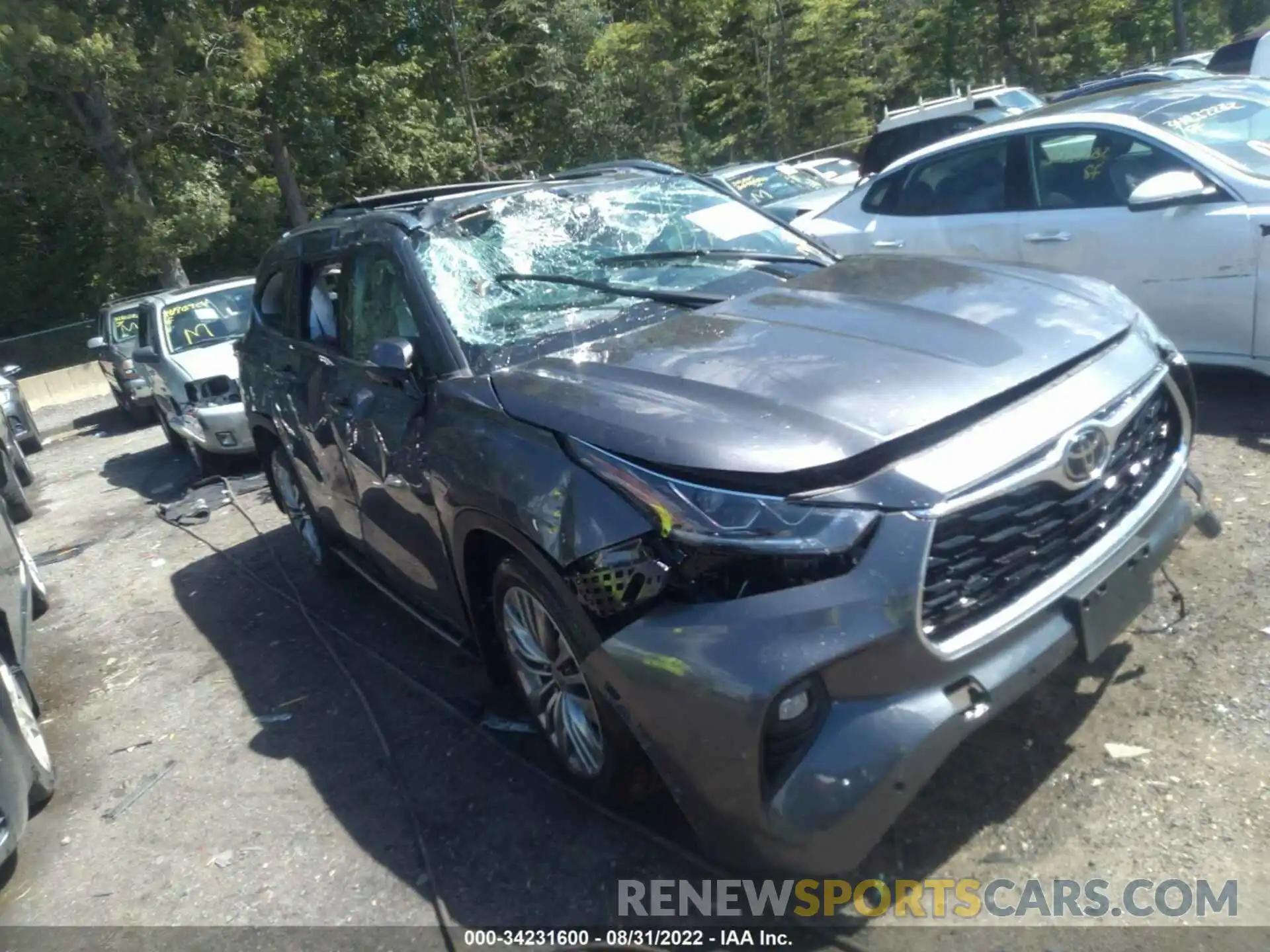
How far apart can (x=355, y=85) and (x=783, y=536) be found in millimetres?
25908

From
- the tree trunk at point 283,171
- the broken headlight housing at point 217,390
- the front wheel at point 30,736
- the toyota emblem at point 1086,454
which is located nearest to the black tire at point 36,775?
the front wheel at point 30,736

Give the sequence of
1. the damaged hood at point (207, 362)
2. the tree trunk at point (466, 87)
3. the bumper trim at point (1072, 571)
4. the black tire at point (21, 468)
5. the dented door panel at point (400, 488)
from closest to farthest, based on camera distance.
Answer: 1. the bumper trim at point (1072, 571)
2. the dented door panel at point (400, 488)
3. the damaged hood at point (207, 362)
4. the black tire at point (21, 468)
5. the tree trunk at point (466, 87)

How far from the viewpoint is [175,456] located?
1241 centimetres

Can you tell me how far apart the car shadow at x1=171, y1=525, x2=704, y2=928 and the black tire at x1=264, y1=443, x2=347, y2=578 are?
A: 0.17 m

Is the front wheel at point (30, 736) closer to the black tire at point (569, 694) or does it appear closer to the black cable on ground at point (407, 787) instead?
the black cable on ground at point (407, 787)

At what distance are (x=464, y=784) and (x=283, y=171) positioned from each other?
24085 millimetres

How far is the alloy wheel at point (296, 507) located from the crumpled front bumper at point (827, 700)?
394cm

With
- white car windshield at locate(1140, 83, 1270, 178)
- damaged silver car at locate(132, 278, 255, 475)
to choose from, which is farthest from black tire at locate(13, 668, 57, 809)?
white car windshield at locate(1140, 83, 1270, 178)

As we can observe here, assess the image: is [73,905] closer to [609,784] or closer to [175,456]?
[609,784]

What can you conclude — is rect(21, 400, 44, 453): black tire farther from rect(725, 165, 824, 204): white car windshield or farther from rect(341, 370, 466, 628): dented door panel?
rect(341, 370, 466, 628): dented door panel

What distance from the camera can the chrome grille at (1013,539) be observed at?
278 centimetres

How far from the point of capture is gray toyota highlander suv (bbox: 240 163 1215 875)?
8.86 ft

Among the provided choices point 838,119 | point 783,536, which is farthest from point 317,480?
point 838,119

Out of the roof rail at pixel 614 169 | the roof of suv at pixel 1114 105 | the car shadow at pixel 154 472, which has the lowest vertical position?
the car shadow at pixel 154 472
